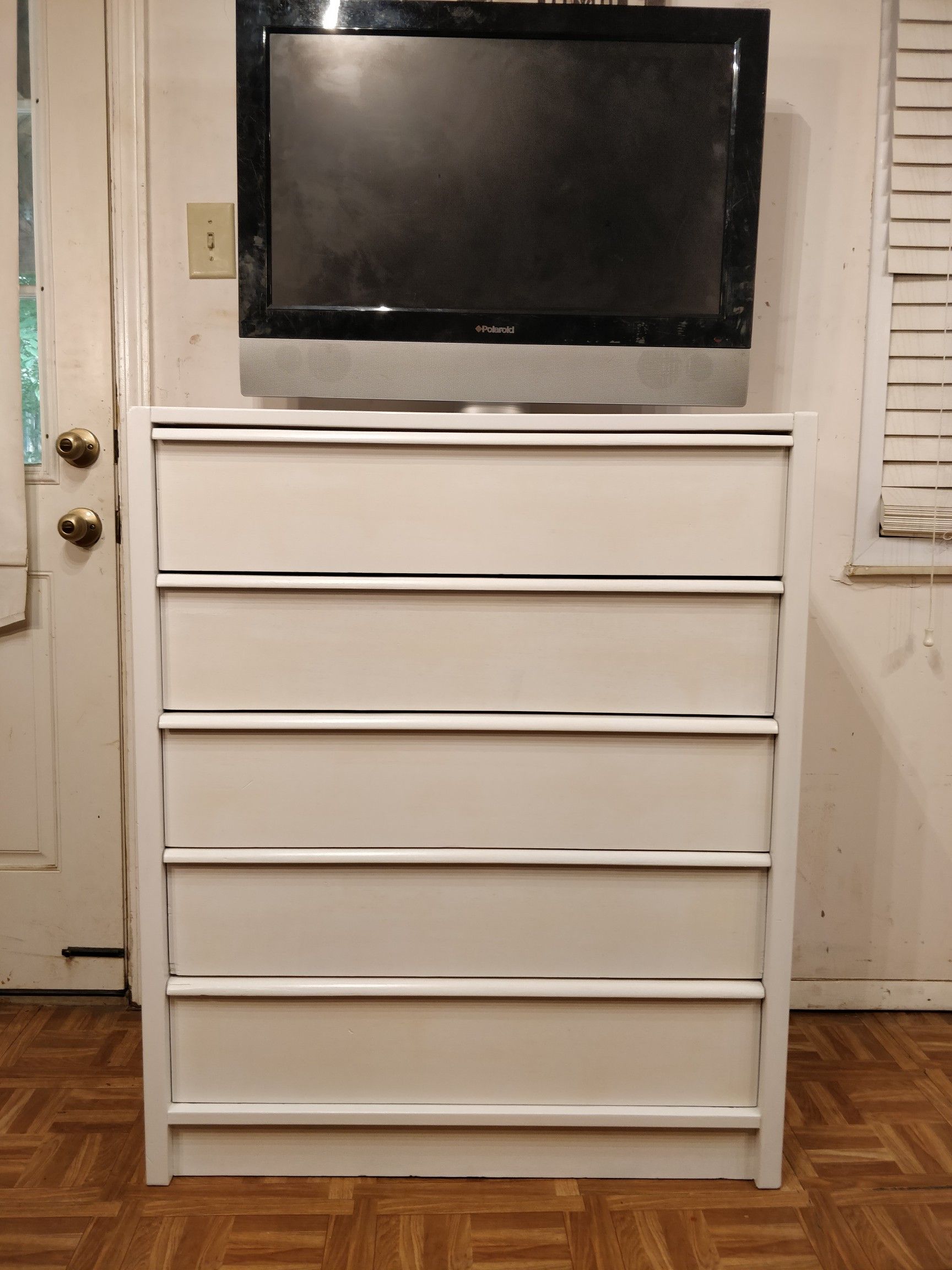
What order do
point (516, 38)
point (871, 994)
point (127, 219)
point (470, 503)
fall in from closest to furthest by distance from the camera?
point (470, 503)
point (516, 38)
point (127, 219)
point (871, 994)

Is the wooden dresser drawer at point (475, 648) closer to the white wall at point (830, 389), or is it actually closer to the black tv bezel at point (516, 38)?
the black tv bezel at point (516, 38)

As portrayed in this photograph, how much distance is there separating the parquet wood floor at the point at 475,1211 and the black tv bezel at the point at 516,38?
120 cm

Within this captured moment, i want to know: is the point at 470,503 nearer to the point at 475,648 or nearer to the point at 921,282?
the point at 475,648

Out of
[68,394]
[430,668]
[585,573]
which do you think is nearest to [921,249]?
[585,573]

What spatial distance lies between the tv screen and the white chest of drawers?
304mm

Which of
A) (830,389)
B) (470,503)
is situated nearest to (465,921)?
(470,503)

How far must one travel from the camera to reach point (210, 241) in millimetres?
1543

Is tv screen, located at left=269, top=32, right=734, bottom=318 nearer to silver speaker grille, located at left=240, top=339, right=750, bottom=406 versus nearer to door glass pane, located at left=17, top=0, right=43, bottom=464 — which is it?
silver speaker grille, located at left=240, top=339, right=750, bottom=406

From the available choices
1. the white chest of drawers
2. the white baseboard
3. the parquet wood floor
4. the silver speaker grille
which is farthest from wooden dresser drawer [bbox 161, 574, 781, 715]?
the white baseboard

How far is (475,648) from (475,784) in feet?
0.59

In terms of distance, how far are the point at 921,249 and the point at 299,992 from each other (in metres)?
1.58

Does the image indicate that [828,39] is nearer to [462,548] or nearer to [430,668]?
[462,548]

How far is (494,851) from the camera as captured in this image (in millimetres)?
1181

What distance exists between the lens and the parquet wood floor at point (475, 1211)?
1.12 metres
